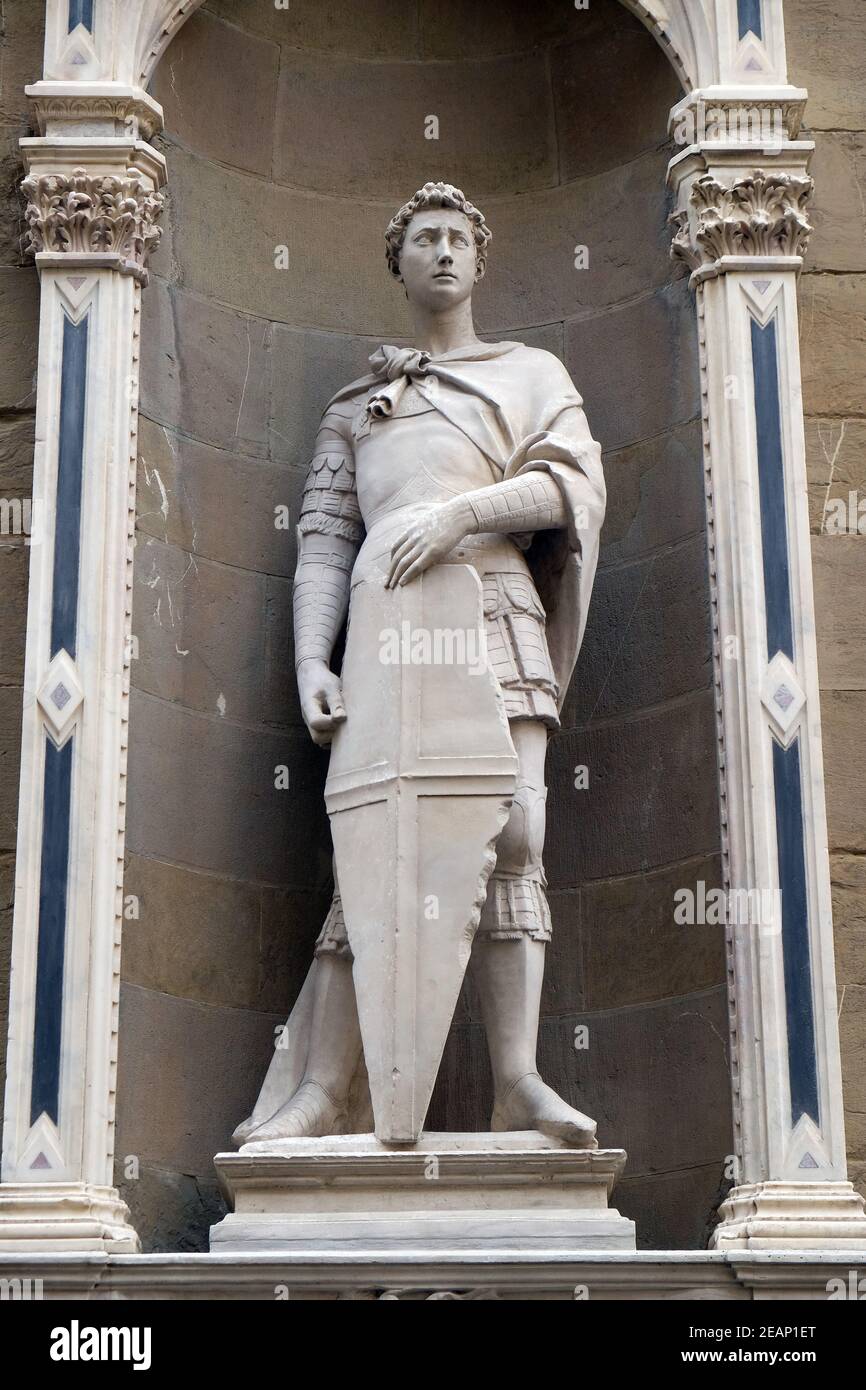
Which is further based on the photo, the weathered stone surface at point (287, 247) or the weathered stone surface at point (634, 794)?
the weathered stone surface at point (287, 247)

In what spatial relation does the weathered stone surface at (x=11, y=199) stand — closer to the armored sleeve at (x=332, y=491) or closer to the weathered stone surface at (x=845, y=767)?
the armored sleeve at (x=332, y=491)

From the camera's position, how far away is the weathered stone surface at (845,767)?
27.6ft

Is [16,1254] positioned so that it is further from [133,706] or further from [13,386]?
[13,386]

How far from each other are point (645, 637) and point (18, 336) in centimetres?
247

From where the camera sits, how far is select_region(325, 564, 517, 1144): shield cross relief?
305 inches

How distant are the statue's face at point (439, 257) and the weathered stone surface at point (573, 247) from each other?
0.81 m

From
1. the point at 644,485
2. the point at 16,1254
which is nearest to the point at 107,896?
the point at 16,1254

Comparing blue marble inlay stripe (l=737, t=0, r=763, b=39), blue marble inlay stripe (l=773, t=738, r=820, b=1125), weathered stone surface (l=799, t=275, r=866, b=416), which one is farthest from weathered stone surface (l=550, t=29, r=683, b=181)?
blue marble inlay stripe (l=773, t=738, r=820, b=1125)

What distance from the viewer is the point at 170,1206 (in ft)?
27.1

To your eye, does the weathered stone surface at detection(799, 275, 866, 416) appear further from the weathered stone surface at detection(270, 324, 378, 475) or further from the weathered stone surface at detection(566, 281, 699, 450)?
the weathered stone surface at detection(270, 324, 378, 475)

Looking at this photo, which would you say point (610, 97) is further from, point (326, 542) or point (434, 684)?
point (434, 684)

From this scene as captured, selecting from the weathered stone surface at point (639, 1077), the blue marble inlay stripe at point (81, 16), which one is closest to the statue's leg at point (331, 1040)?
the weathered stone surface at point (639, 1077)

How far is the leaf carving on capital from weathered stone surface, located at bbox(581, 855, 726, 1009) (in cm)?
276

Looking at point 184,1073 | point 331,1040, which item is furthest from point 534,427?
point 184,1073
